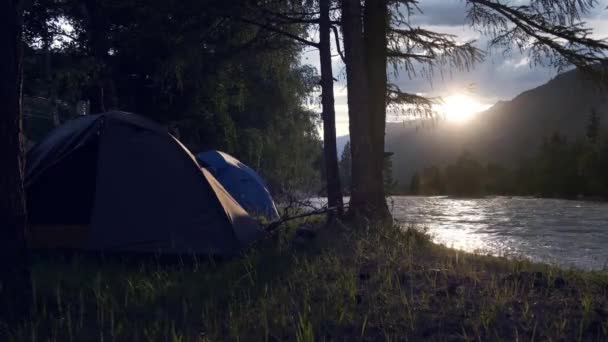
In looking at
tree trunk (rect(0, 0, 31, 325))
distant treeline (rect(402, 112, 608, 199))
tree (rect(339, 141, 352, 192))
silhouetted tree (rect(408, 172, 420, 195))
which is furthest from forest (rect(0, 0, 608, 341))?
silhouetted tree (rect(408, 172, 420, 195))

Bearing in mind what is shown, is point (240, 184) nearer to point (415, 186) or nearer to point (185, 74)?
point (185, 74)

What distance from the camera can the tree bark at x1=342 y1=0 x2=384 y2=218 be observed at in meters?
9.28

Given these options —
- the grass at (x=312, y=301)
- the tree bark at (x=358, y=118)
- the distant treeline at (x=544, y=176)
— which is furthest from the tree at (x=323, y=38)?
the distant treeline at (x=544, y=176)

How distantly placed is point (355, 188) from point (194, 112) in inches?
355

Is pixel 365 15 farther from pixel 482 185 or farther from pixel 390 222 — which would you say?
pixel 482 185

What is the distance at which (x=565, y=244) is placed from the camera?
46.3 feet

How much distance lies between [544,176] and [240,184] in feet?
159

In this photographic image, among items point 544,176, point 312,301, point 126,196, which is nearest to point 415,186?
point 544,176

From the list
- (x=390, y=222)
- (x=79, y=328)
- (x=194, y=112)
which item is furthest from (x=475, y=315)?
(x=194, y=112)

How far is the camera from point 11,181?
13.5ft

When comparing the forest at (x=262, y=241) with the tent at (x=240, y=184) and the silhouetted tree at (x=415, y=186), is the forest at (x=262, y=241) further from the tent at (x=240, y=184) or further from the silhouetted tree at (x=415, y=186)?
the silhouetted tree at (x=415, y=186)

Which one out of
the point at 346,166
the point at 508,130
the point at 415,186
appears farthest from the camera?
the point at 508,130

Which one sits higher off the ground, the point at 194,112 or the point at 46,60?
the point at 46,60

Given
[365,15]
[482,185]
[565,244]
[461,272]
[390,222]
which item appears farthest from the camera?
[482,185]
